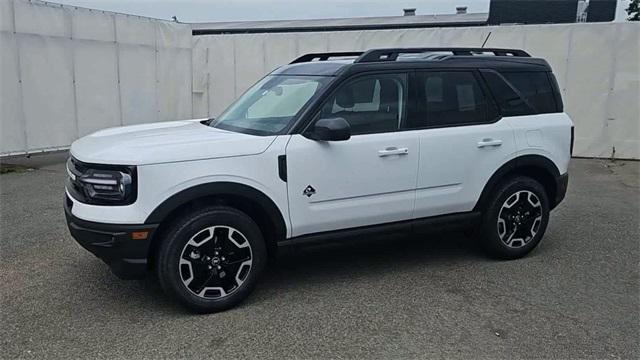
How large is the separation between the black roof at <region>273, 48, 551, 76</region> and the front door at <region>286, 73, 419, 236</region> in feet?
0.43

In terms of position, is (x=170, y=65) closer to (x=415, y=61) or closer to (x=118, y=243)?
(x=415, y=61)

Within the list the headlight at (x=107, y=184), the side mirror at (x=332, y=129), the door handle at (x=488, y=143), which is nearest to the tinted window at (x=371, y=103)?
the side mirror at (x=332, y=129)

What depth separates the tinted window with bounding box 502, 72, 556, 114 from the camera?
4.74 metres

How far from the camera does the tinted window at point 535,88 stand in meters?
4.74

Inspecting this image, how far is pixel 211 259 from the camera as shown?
3547mm

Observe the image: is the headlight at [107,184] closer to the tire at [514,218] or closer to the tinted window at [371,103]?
the tinted window at [371,103]

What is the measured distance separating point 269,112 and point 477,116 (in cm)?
181

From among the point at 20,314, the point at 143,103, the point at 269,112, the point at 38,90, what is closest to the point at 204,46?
the point at 143,103

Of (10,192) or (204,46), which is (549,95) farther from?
(204,46)

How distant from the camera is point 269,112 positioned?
4.19 m

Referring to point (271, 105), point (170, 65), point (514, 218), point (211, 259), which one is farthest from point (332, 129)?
point (170, 65)

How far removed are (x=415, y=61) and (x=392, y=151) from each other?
853 mm

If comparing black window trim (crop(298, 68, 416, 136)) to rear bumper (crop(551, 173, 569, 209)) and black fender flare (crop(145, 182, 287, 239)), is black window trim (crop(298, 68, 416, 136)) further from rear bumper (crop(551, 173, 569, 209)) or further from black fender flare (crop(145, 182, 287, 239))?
rear bumper (crop(551, 173, 569, 209))

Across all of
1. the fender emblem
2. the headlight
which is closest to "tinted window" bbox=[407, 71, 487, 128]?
the fender emblem
